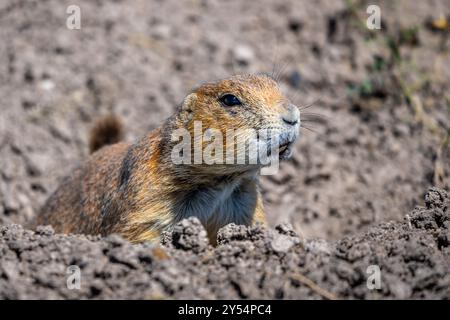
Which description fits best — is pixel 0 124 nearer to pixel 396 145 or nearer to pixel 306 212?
pixel 306 212

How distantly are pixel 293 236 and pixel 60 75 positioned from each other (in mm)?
4767

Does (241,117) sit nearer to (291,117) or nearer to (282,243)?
(291,117)

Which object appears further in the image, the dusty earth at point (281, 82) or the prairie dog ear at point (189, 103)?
the dusty earth at point (281, 82)

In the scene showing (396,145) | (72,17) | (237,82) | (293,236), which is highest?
(72,17)

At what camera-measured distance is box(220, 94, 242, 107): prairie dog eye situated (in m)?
5.02

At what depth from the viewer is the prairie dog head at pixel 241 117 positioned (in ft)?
15.4

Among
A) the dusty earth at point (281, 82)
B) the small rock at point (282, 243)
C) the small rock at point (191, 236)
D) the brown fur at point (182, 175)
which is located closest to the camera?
the small rock at point (282, 243)

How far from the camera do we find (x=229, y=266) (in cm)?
408

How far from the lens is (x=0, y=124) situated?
775 cm

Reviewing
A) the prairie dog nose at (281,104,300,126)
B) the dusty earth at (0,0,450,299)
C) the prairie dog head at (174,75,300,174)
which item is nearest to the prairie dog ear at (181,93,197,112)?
the prairie dog head at (174,75,300,174)

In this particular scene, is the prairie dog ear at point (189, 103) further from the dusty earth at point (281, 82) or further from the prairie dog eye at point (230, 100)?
the dusty earth at point (281, 82)

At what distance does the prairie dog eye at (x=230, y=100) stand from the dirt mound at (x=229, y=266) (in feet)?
3.54

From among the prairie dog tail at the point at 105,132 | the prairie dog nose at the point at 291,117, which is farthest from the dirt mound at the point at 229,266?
the prairie dog tail at the point at 105,132

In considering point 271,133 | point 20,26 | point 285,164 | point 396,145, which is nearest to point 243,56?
point 285,164
